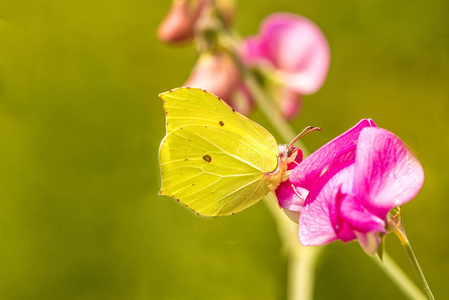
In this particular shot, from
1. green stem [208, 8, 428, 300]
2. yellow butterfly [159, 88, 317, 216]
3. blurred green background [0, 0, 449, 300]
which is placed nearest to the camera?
yellow butterfly [159, 88, 317, 216]

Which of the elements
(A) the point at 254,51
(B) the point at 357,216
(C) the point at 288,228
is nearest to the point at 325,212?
(B) the point at 357,216

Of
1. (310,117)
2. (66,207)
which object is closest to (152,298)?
(66,207)

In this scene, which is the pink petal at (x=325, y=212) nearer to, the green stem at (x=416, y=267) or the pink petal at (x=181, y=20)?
the green stem at (x=416, y=267)

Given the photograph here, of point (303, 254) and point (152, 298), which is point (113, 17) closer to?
point (152, 298)

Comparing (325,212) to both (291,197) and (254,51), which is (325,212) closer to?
(291,197)

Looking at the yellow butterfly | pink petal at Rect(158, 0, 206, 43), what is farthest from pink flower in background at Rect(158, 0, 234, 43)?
the yellow butterfly

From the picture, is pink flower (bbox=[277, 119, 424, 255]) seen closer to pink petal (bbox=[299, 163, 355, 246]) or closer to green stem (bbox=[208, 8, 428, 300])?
pink petal (bbox=[299, 163, 355, 246])

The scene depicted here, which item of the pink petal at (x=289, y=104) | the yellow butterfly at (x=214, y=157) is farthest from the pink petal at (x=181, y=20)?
the yellow butterfly at (x=214, y=157)
